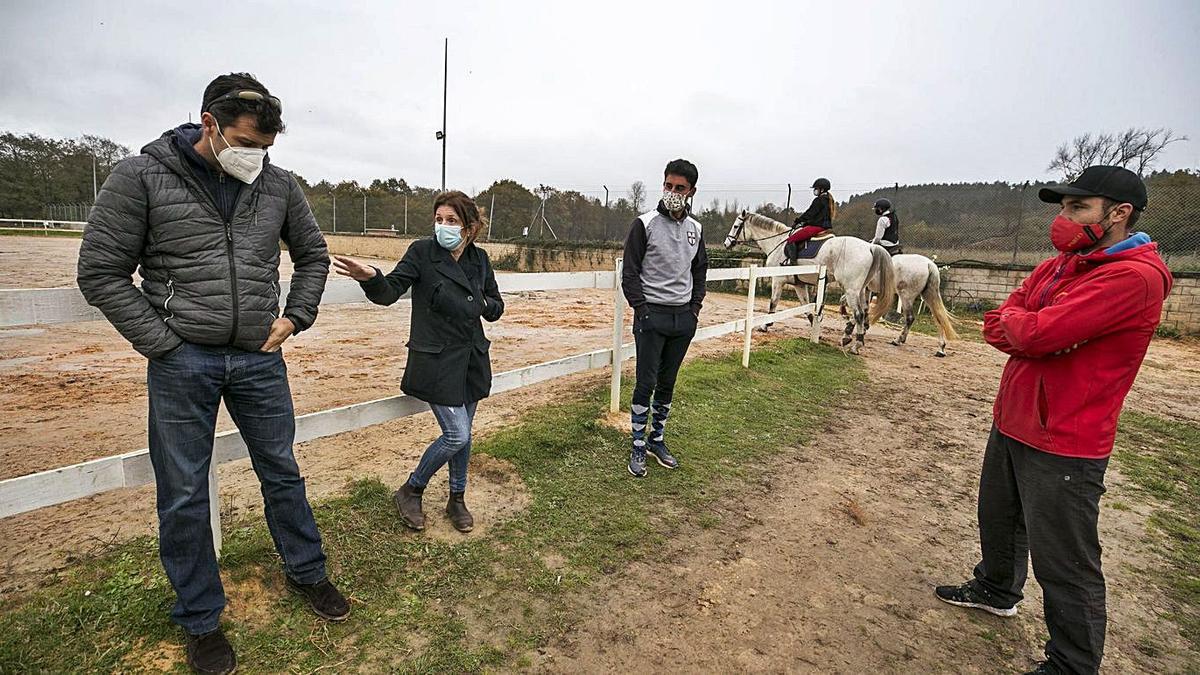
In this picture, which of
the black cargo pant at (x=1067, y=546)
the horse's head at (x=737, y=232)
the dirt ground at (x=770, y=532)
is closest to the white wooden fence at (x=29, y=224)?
the dirt ground at (x=770, y=532)

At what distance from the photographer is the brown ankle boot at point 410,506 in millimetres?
2806

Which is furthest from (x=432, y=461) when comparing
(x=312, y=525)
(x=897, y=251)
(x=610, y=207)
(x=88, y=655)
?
(x=610, y=207)

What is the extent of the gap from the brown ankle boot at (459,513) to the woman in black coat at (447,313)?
0.30 meters

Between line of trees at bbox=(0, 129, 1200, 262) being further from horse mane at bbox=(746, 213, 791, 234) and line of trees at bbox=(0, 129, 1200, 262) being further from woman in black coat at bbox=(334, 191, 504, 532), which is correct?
horse mane at bbox=(746, 213, 791, 234)

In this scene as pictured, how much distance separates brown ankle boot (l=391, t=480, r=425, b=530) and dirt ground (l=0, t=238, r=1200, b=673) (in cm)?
34

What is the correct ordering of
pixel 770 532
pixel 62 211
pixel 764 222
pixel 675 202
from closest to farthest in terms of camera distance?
pixel 770 532, pixel 675 202, pixel 764 222, pixel 62 211

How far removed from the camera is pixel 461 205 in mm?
2613

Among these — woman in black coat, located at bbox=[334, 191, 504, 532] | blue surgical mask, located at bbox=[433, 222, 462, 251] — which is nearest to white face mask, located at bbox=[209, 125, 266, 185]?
woman in black coat, located at bbox=[334, 191, 504, 532]

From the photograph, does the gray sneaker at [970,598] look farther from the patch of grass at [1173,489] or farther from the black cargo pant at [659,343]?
the black cargo pant at [659,343]

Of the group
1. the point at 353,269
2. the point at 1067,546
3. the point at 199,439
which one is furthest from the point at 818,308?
the point at 199,439

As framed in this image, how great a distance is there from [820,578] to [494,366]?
14.5 ft

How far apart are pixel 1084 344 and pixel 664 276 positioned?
205cm

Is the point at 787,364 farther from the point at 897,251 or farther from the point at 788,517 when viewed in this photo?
the point at 897,251

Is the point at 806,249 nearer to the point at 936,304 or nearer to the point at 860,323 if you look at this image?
the point at 860,323
